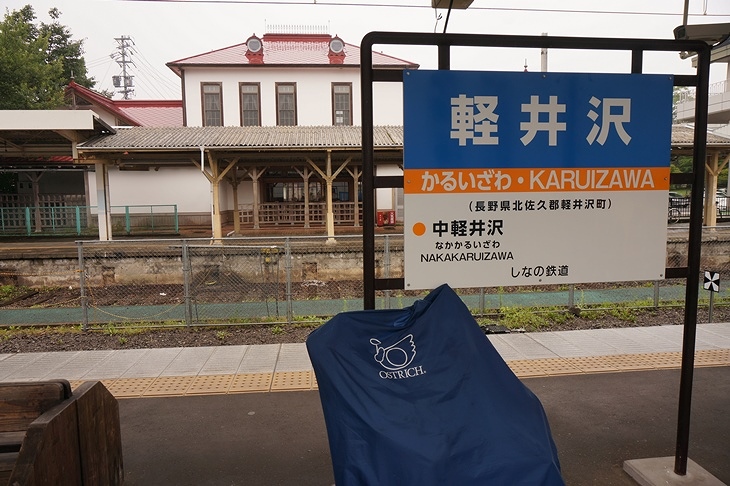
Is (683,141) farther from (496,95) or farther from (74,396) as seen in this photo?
(74,396)

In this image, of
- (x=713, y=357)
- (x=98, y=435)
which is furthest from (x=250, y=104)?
(x=98, y=435)

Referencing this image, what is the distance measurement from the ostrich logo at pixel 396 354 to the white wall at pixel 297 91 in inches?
855

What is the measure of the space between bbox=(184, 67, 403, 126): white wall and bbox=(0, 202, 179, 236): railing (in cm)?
463

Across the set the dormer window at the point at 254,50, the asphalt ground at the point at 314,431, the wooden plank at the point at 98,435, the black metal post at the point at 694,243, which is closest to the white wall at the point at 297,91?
the dormer window at the point at 254,50

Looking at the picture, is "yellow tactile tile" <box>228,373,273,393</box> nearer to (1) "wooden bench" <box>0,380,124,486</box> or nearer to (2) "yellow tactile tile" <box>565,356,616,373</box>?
(1) "wooden bench" <box>0,380,124,486</box>

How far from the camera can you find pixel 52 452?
214 centimetres

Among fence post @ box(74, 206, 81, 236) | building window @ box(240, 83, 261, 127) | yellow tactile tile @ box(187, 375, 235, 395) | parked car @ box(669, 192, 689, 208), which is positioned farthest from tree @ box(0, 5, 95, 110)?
parked car @ box(669, 192, 689, 208)

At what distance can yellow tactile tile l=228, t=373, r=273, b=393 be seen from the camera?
5.05 meters

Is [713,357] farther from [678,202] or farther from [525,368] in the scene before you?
[678,202]

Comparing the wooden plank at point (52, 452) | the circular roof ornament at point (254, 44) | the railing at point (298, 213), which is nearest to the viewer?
the wooden plank at point (52, 452)

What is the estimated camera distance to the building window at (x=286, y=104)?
2334 cm

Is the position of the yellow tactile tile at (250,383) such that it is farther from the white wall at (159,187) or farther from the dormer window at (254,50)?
the dormer window at (254,50)

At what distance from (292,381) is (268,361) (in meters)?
0.88

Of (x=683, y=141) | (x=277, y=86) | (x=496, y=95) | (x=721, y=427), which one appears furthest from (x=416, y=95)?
(x=277, y=86)
